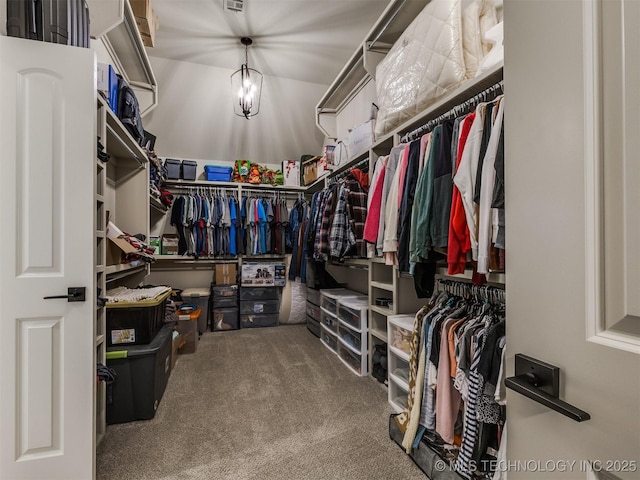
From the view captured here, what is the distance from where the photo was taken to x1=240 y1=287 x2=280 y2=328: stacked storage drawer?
4.11 meters

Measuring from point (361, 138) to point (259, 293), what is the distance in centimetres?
246

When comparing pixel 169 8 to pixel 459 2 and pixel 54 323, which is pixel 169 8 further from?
pixel 54 323

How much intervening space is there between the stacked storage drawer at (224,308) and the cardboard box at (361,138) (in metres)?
2.38

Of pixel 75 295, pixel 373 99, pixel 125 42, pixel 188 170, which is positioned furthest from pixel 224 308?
Result: pixel 373 99

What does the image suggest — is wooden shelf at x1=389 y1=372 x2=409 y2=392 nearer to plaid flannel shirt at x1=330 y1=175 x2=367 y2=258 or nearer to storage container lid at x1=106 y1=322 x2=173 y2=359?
plaid flannel shirt at x1=330 y1=175 x2=367 y2=258

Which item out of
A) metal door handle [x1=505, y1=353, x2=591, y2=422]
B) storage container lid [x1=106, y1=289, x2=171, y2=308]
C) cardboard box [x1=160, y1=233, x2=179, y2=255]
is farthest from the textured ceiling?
metal door handle [x1=505, y1=353, x2=591, y2=422]

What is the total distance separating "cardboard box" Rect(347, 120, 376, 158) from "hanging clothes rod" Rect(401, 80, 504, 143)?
52 centimetres

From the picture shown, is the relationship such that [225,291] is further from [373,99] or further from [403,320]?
[373,99]

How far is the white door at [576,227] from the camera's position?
43 cm

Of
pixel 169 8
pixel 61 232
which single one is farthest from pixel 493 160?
pixel 169 8

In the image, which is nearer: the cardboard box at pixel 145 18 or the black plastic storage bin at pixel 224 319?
the cardboard box at pixel 145 18

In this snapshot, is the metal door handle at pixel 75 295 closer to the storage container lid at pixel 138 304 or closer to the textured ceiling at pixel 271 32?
the storage container lid at pixel 138 304

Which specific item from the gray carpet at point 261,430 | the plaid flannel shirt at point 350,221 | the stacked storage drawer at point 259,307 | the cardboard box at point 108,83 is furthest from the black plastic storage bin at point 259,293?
the cardboard box at point 108,83

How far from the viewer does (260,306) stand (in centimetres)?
415
